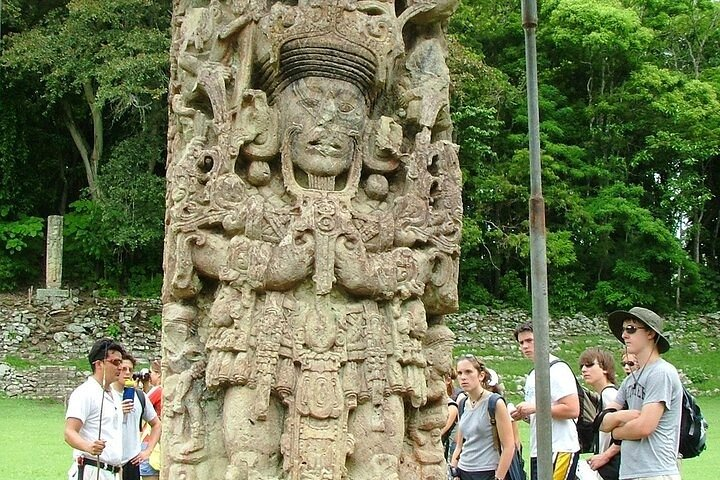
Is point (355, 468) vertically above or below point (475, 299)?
below

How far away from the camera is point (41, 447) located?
10953mm

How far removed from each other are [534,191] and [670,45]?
26.6 m

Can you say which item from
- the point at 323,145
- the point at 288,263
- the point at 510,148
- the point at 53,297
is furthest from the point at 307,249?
the point at 510,148

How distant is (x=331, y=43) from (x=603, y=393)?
258 centimetres

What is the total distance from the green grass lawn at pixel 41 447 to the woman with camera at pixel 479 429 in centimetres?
435

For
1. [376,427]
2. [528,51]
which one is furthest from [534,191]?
[376,427]

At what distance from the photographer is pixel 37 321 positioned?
21.6 m

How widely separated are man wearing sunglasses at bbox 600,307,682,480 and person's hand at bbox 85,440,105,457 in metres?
2.76

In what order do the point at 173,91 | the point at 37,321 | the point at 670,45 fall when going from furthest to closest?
the point at 670,45 < the point at 37,321 < the point at 173,91

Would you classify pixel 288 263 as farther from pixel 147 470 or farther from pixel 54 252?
pixel 54 252

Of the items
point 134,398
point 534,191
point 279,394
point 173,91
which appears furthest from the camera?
point 134,398

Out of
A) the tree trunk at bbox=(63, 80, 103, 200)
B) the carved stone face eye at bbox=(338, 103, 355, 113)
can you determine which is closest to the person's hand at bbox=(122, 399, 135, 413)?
the carved stone face eye at bbox=(338, 103, 355, 113)

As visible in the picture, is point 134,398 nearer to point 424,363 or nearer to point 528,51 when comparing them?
point 424,363

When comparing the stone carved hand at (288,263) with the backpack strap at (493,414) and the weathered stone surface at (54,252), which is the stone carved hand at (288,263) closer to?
the backpack strap at (493,414)
